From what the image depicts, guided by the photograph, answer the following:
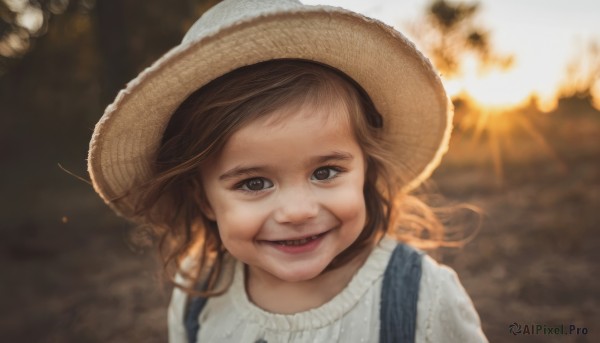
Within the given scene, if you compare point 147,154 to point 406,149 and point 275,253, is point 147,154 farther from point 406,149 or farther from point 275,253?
point 406,149

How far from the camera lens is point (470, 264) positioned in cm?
364

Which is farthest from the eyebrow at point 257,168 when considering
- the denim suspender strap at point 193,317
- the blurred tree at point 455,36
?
the blurred tree at point 455,36

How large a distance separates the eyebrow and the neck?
0.46 m

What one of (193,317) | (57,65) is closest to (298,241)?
(193,317)

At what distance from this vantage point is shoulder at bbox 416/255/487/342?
1.45m

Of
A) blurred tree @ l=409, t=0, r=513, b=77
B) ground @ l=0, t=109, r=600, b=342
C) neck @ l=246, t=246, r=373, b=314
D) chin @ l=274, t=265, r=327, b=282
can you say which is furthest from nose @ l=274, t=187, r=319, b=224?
blurred tree @ l=409, t=0, r=513, b=77

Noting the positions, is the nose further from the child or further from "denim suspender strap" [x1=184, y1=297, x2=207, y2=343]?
"denim suspender strap" [x1=184, y1=297, x2=207, y2=343]

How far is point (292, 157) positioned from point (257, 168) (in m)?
0.12

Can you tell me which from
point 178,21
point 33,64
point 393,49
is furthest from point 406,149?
point 33,64

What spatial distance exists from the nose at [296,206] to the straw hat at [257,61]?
1.33 ft

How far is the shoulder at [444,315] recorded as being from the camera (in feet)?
4.76

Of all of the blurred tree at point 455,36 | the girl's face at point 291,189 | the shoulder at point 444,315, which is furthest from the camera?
the blurred tree at point 455,36

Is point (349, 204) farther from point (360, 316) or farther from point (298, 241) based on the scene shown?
point (360, 316)

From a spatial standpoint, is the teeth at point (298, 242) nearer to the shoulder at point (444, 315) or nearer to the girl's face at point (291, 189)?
the girl's face at point (291, 189)
